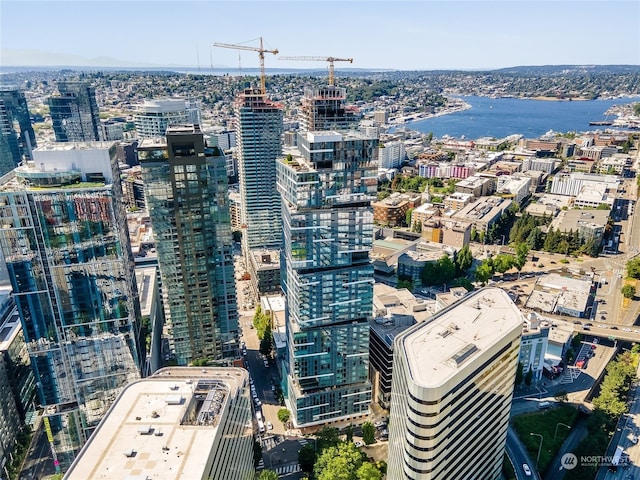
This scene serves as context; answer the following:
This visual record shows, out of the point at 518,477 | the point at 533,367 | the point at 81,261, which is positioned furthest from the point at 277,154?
the point at 518,477

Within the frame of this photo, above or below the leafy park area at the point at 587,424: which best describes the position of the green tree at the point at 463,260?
above

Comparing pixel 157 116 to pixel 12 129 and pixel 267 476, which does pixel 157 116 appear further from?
pixel 267 476

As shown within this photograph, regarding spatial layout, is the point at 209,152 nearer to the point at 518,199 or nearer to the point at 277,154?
the point at 277,154

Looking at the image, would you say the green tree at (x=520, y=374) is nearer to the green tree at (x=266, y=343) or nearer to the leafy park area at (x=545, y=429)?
the leafy park area at (x=545, y=429)

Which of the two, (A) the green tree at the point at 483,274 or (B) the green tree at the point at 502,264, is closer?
(A) the green tree at the point at 483,274

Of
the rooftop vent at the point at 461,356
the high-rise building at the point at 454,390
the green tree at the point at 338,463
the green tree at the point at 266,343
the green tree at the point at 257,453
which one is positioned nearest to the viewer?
the high-rise building at the point at 454,390

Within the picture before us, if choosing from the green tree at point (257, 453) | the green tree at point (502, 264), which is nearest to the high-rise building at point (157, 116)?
the green tree at point (257, 453)
